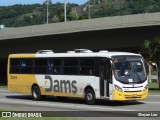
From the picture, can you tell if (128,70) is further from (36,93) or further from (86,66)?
(36,93)

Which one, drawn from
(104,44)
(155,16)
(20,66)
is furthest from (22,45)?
(20,66)

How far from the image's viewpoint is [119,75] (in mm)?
21844

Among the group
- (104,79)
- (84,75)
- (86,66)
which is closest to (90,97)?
(84,75)

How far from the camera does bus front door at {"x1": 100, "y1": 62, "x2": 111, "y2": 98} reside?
72.2 feet

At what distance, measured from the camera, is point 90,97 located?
23000 mm

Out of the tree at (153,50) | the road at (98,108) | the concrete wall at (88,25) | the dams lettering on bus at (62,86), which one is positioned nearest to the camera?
the road at (98,108)

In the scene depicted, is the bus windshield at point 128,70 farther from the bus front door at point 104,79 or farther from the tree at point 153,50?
the tree at point 153,50

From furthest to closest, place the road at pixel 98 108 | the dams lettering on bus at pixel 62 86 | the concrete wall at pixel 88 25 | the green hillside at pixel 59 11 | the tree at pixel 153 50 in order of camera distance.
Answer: the green hillside at pixel 59 11 < the concrete wall at pixel 88 25 < the tree at pixel 153 50 < the dams lettering on bus at pixel 62 86 < the road at pixel 98 108

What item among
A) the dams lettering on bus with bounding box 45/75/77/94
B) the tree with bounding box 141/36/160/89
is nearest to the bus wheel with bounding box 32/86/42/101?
the dams lettering on bus with bounding box 45/75/77/94

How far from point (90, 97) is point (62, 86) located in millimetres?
2409

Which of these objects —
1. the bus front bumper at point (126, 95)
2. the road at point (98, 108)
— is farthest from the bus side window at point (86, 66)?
the bus front bumper at point (126, 95)

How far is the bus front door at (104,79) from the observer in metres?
22.0

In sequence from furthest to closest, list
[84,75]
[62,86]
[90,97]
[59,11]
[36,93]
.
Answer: [59,11], [36,93], [62,86], [84,75], [90,97]

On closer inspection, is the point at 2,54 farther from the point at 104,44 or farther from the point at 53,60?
the point at 53,60
